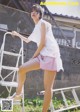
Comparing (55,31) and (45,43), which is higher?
(45,43)

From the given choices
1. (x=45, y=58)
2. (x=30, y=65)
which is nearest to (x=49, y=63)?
(x=45, y=58)

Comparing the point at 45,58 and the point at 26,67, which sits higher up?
the point at 45,58

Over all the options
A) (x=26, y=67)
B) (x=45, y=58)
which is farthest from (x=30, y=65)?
(x=45, y=58)

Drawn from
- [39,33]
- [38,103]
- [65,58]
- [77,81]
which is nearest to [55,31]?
[65,58]

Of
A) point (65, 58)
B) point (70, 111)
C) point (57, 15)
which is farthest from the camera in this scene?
point (57, 15)

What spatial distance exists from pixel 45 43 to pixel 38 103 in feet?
9.09

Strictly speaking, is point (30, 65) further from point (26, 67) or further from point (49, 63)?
point (49, 63)

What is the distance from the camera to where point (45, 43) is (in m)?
4.39

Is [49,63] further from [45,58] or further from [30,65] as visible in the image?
[30,65]

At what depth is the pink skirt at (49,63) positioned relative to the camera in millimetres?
4332

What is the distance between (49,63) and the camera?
4.37 metres

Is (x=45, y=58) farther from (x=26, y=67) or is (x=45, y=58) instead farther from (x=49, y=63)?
(x=26, y=67)

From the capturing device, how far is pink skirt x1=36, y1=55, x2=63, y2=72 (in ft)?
14.2

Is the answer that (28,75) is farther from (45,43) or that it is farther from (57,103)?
(45,43)
